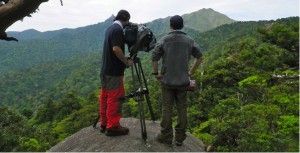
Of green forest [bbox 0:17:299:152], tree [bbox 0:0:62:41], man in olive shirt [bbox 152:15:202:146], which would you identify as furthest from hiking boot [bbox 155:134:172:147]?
green forest [bbox 0:17:299:152]

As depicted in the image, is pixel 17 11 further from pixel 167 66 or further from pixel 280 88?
pixel 280 88

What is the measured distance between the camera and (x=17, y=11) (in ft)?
15.1

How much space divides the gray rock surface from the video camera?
52.5 inches

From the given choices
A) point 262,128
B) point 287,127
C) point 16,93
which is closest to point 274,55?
point 287,127

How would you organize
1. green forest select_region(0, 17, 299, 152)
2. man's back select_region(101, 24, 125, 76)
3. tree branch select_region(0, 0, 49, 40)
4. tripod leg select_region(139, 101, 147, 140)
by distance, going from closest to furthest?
tree branch select_region(0, 0, 49, 40)
tripod leg select_region(139, 101, 147, 140)
man's back select_region(101, 24, 125, 76)
green forest select_region(0, 17, 299, 152)

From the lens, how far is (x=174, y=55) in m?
5.77

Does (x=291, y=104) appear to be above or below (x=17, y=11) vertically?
below

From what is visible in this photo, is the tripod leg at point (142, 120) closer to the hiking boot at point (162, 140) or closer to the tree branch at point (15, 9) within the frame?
the hiking boot at point (162, 140)

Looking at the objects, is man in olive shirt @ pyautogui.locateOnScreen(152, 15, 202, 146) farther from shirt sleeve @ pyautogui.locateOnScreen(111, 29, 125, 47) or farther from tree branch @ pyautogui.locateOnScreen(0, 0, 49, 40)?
tree branch @ pyautogui.locateOnScreen(0, 0, 49, 40)

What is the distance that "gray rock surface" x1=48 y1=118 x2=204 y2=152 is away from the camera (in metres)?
5.70

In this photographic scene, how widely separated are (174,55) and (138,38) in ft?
2.00

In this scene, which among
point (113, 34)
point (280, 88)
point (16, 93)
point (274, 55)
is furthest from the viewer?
point (16, 93)

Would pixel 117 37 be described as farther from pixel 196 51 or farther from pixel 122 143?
pixel 122 143

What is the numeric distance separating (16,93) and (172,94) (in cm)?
13922
